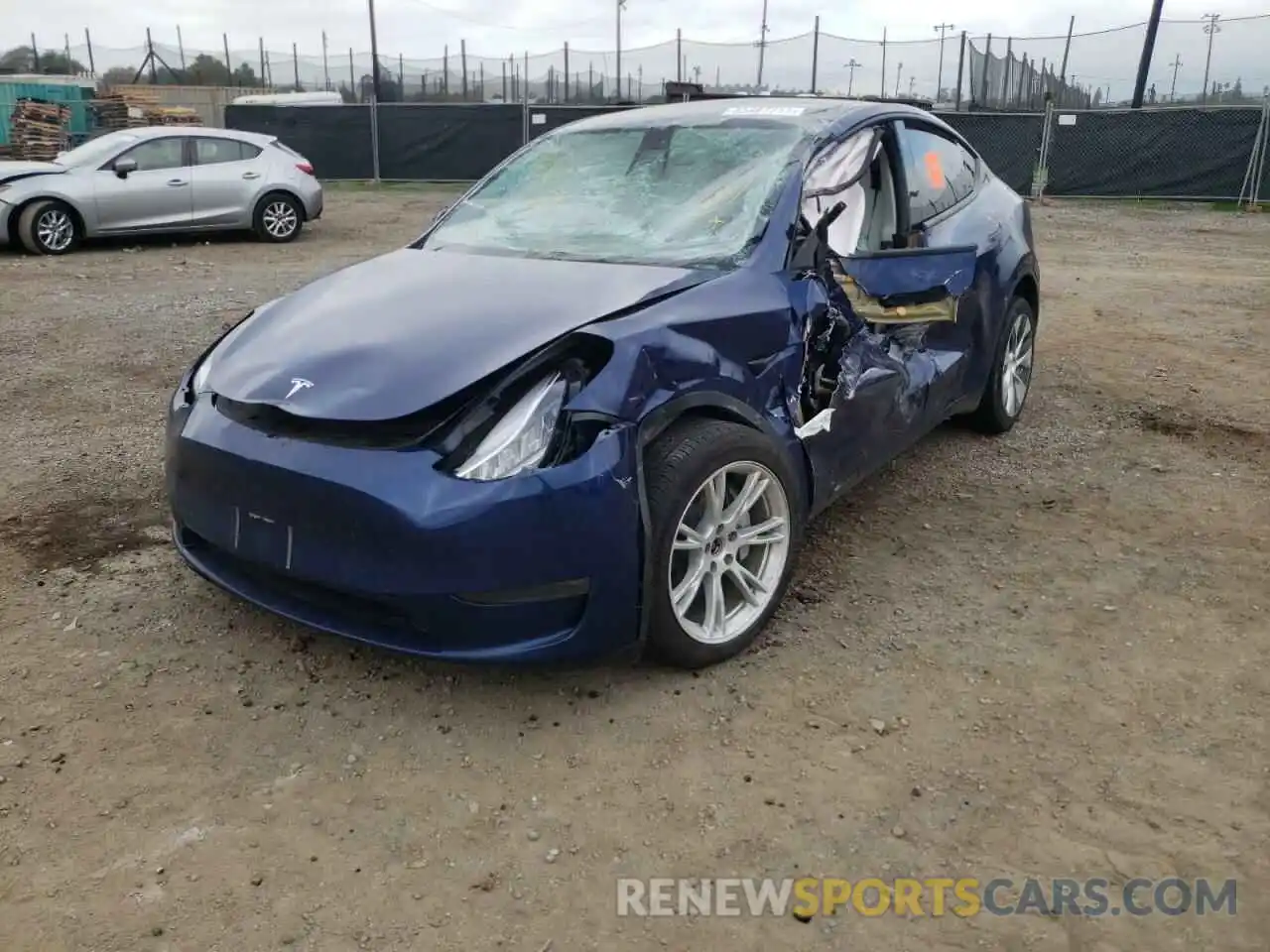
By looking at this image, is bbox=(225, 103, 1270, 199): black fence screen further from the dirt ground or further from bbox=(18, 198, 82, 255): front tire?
the dirt ground

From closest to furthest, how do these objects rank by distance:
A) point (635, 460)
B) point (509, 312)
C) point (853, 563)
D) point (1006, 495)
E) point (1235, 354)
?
point (635, 460) < point (509, 312) < point (853, 563) < point (1006, 495) < point (1235, 354)

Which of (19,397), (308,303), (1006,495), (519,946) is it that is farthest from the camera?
(19,397)

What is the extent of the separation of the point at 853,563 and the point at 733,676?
963mm

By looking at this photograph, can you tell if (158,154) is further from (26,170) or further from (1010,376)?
(1010,376)

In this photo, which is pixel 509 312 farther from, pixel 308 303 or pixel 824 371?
pixel 824 371

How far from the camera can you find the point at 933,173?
451 cm

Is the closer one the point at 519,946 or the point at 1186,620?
the point at 519,946

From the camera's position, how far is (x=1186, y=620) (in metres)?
3.46

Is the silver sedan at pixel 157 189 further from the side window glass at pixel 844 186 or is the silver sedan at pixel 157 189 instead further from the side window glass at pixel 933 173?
the side window glass at pixel 844 186

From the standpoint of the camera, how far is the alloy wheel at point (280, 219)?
1247 centimetres

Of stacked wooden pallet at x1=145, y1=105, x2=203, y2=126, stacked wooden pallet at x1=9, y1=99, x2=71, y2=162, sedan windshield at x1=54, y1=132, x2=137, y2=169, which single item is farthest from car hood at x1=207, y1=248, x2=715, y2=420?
stacked wooden pallet at x1=145, y1=105, x2=203, y2=126

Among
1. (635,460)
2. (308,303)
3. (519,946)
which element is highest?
(308,303)

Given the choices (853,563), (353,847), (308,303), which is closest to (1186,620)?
(853,563)

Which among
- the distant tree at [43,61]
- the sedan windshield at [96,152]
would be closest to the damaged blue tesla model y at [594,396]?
the sedan windshield at [96,152]
